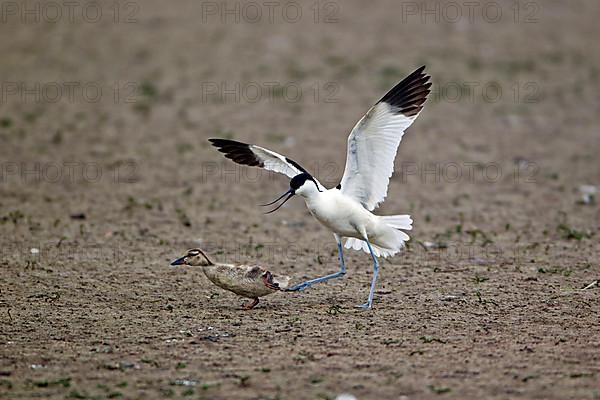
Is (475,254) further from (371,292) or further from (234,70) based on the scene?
(234,70)

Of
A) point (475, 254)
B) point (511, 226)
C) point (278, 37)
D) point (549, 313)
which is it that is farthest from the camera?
point (278, 37)

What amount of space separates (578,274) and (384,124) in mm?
1965

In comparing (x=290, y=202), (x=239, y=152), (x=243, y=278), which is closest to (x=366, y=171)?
(x=239, y=152)

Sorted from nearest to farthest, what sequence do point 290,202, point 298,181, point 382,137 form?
point 298,181 → point 382,137 → point 290,202

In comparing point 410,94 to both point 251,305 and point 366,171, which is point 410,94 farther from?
point 251,305

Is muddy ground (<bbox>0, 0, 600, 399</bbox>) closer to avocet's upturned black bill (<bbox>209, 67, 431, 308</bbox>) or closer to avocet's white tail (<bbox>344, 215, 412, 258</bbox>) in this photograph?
avocet's white tail (<bbox>344, 215, 412, 258</bbox>)

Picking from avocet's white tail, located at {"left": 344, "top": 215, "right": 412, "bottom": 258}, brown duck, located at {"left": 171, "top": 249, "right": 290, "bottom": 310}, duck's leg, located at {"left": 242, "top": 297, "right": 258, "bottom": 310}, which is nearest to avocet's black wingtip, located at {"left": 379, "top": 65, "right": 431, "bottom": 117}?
avocet's white tail, located at {"left": 344, "top": 215, "right": 412, "bottom": 258}

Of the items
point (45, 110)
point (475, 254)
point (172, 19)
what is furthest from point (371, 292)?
point (172, 19)

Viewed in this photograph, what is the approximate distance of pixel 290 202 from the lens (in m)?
9.96

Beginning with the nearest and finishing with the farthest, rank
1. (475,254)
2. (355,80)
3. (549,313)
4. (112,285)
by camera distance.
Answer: (549,313)
(112,285)
(475,254)
(355,80)

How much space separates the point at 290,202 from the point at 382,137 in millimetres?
3369

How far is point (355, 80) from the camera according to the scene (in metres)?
14.4

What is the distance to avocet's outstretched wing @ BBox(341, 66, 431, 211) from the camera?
21.8ft

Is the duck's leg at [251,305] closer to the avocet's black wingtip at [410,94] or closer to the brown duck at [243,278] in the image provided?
the brown duck at [243,278]
